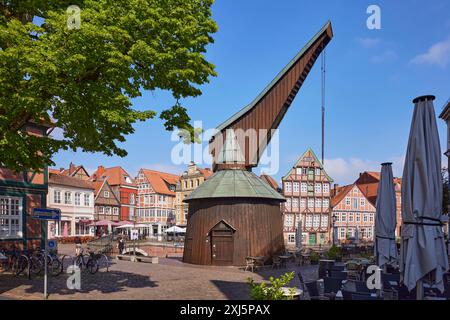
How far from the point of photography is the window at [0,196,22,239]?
66.5ft

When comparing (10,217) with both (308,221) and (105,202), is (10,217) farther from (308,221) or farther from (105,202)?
(105,202)

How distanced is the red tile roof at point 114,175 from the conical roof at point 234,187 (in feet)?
146

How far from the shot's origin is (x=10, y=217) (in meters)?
20.6

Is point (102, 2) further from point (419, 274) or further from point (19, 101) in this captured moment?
point (419, 274)

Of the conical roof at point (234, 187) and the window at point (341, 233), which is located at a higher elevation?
→ the conical roof at point (234, 187)

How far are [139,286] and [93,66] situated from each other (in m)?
8.37

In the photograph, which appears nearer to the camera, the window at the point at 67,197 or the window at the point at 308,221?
the window at the point at 67,197

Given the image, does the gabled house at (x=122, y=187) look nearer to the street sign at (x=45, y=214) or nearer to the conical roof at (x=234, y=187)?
the conical roof at (x=234, y=187)

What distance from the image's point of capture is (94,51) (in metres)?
9.49

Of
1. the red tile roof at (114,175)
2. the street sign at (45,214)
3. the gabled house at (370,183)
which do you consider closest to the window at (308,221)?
the gabled house at (370,183)

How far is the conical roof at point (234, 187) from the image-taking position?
80.2 ft

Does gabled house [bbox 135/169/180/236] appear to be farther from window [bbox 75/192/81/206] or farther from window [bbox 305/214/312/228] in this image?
window [bbox 305/214/312/228]

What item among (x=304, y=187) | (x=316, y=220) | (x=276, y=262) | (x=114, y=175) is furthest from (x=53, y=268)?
(x=114, y=175)
